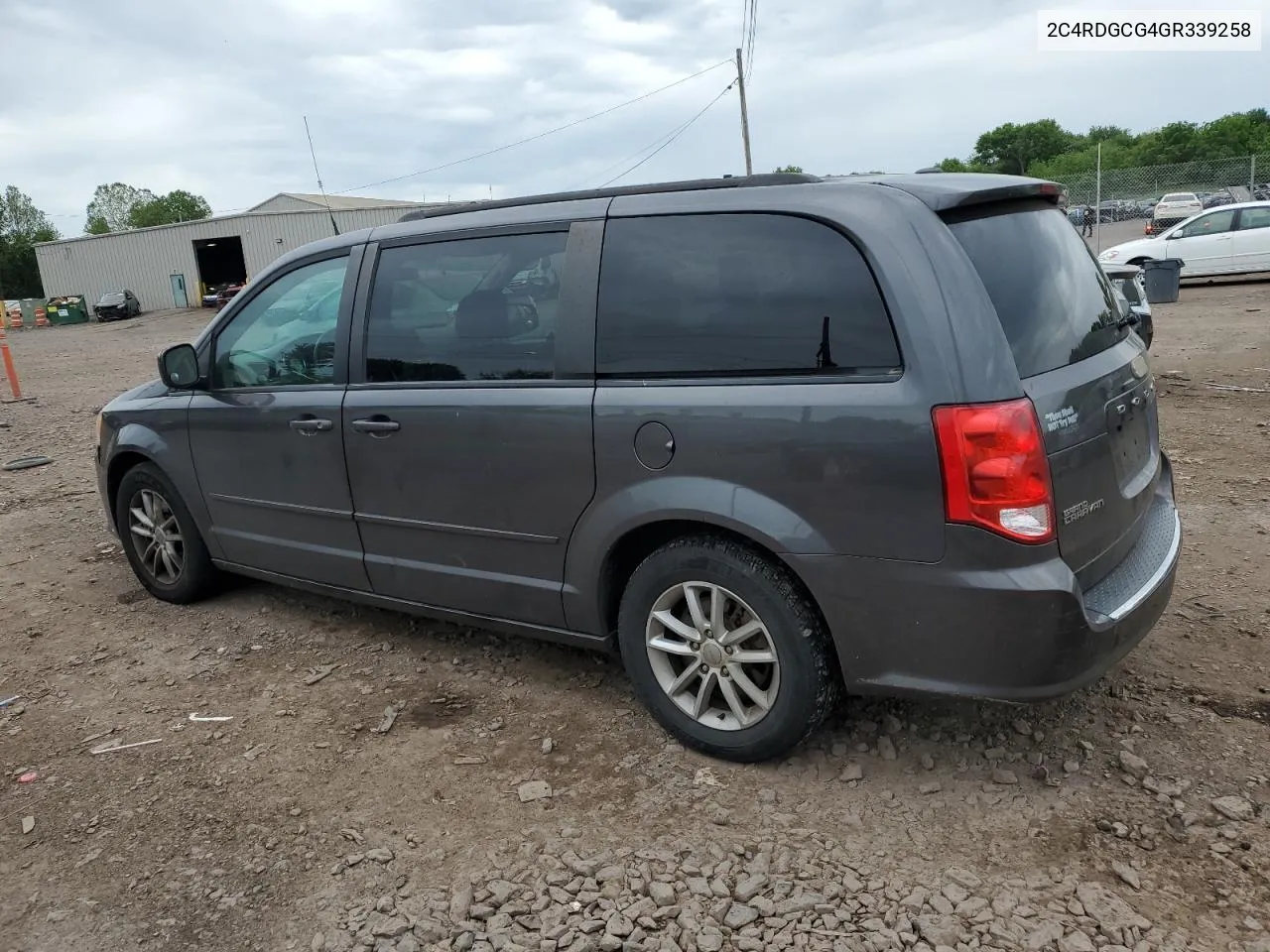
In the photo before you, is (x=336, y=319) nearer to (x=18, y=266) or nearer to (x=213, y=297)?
(x=213, y=297)

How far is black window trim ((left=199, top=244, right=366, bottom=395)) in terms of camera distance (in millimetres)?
3887

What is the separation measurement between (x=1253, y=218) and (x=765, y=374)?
19659 mm

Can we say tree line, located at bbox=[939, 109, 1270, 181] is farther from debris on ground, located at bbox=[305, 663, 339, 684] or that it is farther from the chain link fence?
debris on ground, located at bbox=[305, 663, 339, 684]

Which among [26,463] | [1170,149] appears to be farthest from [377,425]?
[1170,149]

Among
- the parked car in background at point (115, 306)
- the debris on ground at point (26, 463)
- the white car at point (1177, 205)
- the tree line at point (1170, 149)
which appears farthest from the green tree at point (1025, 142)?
the debris on ground at point (26, 463)

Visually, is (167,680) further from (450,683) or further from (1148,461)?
(1148,461)

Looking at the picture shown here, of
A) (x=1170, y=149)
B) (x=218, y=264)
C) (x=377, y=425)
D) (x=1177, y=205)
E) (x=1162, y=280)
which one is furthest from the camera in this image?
(x=1170, y=149)

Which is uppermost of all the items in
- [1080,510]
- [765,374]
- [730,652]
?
[765,374]

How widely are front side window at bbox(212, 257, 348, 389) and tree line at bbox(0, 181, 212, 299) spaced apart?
5497 centimetres

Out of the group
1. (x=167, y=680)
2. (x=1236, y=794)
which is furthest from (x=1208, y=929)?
(x=167, y=680)

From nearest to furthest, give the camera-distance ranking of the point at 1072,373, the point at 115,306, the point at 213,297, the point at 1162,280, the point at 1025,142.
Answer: the point at 1072,373, the point at 1162,280, the point at 213,297, the point at 115,306, the point at 1025,142

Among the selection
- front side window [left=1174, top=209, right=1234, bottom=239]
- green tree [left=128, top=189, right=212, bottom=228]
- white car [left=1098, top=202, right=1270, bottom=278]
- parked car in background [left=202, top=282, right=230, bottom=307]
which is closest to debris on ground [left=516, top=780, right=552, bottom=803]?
white car [left=1098, top=202, right=1270, bottom=278]

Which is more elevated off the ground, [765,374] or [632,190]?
[632,190]

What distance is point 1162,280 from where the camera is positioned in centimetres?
1552
